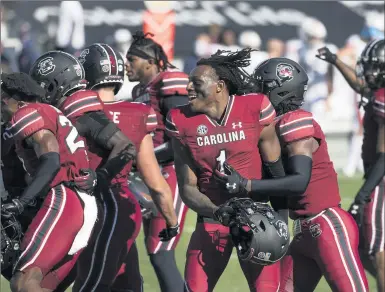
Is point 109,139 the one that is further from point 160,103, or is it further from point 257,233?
point 160,103

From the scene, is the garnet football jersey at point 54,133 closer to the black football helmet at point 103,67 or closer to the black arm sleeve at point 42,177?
the black arm sleeve at point 42,177

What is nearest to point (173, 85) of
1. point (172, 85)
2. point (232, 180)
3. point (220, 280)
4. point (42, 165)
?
point (172, 85)

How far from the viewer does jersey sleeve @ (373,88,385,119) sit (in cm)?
739

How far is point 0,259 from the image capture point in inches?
243

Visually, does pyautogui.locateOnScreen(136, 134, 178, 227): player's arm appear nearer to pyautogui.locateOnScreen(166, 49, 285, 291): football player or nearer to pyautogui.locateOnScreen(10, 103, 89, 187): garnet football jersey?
pyautogui.locateOnScreen(10, 103, 89, 187): garnet football jersey

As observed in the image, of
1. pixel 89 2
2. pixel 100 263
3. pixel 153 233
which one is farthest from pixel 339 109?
pixel 100 263

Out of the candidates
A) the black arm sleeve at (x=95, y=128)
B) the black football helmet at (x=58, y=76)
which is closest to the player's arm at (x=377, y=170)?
the black arm sleeve at (x=95, y=128)

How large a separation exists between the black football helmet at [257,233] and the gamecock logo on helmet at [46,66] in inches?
62.7

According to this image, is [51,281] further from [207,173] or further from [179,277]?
[179,277]

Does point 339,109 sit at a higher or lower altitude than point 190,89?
lower

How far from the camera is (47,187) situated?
243 inches

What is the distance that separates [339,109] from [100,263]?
12781 mm

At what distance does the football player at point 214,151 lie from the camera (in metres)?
6.02

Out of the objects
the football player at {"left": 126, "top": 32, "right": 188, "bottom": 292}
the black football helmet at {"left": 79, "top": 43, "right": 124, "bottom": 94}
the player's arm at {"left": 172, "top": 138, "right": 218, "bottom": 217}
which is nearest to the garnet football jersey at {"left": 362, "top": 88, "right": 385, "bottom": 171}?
the football player at {"left": 126, "top": 32, "right": 188, "bottom": 292}
